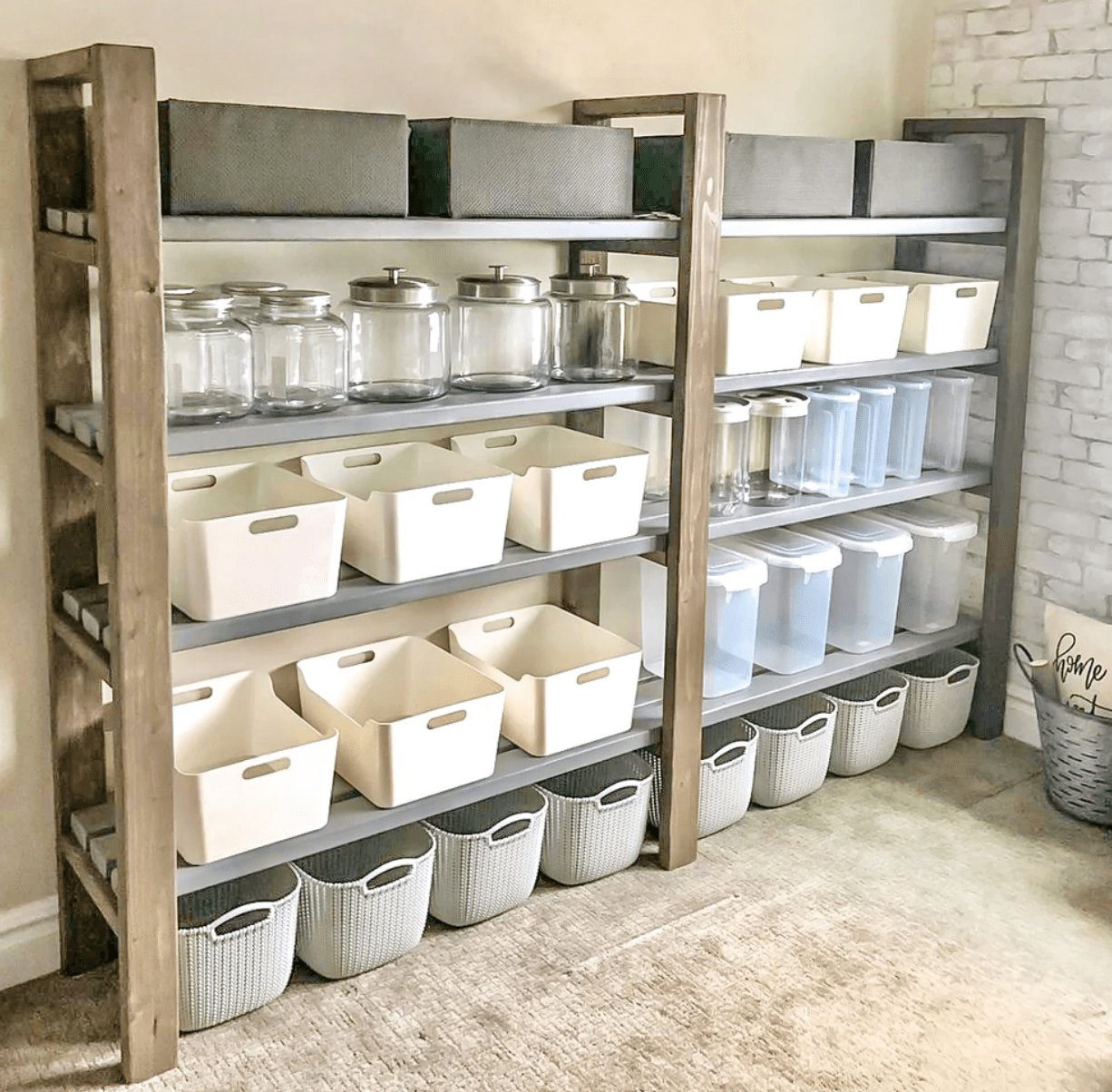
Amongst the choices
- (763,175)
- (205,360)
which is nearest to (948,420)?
(763,175)

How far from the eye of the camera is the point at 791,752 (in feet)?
11.0

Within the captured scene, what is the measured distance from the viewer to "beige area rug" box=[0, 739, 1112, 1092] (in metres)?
2.40

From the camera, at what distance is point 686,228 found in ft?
9.05

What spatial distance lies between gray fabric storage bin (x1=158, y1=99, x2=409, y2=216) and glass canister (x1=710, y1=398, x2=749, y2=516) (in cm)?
106

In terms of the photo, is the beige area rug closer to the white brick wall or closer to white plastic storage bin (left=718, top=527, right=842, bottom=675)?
white plastic storage bin (left=718, top=527, right=842, bottom=675)

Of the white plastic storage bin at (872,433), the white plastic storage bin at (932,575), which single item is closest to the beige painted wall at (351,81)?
the white plastic storage bin at (872,433)

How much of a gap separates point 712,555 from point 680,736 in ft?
1.55

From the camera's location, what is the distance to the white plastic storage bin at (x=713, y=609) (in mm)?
3182

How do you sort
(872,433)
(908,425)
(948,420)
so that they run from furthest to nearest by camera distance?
1. (948,420)
2. (908,425)
3. (872,433)

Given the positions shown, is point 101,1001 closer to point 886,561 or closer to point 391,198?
point 391,198

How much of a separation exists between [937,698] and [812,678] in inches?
20.8

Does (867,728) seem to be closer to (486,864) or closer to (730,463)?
(730,463)

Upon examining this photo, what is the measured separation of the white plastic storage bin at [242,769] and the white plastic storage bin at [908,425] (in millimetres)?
1717

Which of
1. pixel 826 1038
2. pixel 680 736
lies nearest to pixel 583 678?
pixel 680 736
